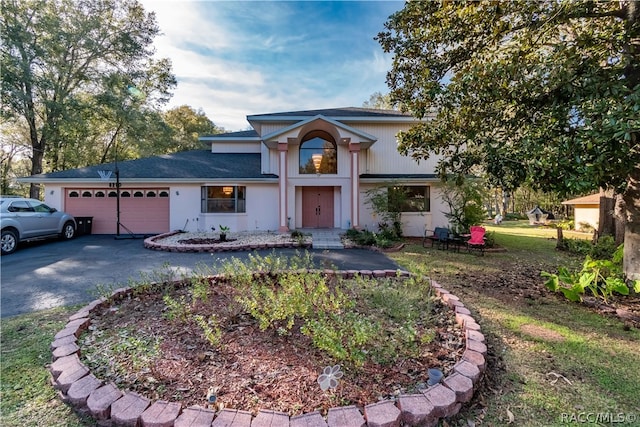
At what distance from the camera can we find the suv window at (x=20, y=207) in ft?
30.9

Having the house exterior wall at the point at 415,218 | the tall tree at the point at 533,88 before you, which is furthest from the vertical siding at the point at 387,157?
the tall tree at the point at 533,88

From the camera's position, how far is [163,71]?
22234mm

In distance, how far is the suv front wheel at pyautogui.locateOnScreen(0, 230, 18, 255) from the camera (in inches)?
347

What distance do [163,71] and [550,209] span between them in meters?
38.8

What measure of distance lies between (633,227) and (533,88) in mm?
3140

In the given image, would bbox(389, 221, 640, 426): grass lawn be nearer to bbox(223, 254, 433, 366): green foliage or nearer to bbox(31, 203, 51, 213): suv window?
bbox(223, 254, 433, 366): green foliage

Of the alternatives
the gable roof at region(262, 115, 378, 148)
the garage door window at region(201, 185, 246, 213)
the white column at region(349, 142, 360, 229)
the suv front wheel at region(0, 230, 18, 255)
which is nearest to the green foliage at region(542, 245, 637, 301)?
the white column at region(349, 142, 360, 229)

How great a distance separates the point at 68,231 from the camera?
11.8m

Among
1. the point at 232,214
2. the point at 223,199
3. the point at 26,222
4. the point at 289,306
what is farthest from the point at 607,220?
the point at 26,222

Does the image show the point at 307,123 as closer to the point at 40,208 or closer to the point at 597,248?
the point at 40,208

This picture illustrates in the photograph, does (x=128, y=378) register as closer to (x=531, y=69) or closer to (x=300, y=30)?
(x=531, y=69)

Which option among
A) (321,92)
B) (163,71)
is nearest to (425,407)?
(321,92)

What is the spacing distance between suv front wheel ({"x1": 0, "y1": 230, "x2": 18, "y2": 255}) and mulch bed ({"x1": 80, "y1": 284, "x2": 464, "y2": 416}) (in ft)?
28.8

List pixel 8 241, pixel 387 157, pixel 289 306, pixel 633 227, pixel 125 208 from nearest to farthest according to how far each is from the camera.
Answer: pixel 289 306, pixel 633 227, pixel 8 241, pixel 125 208, pixel 387 157
